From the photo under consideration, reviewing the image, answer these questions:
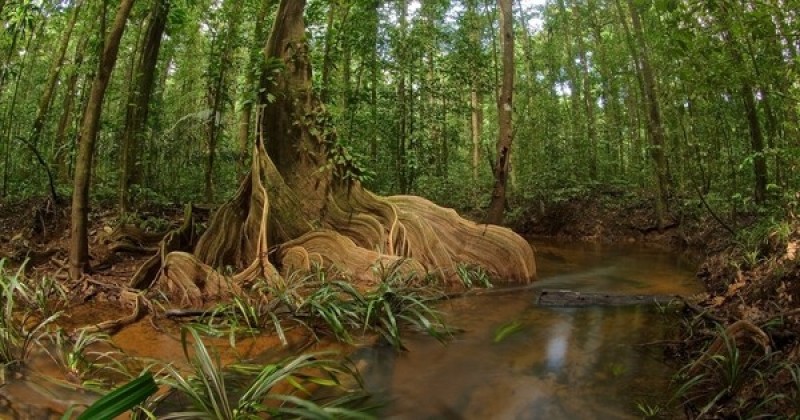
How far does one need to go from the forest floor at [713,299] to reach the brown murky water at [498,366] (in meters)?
0.39

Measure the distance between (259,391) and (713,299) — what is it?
16.0 feet

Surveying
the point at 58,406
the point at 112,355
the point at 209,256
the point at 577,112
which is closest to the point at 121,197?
the point at 209,256

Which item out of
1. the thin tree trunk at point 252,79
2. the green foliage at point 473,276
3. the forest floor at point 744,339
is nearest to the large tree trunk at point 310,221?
the green foliage at point 473,276

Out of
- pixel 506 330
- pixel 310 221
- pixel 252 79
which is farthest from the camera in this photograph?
pixel 252 79

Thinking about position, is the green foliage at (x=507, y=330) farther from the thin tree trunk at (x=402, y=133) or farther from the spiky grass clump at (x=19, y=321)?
the thin tree trunk at (x=402, y=133)

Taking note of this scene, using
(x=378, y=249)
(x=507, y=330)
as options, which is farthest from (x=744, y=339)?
(x=378, y=249)

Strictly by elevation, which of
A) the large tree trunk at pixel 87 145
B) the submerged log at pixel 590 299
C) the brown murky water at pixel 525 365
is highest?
the large tree trunk at pixel 87 145

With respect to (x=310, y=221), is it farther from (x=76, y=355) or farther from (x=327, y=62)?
(x=327, y=62)

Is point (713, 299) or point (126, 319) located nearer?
point (126, 319)

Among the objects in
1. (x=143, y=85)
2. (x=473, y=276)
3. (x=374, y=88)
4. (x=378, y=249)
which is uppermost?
(x=374, y=88)

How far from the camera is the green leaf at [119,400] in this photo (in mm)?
2285

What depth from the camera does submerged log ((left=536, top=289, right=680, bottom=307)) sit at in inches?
270

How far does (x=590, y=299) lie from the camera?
694 cm

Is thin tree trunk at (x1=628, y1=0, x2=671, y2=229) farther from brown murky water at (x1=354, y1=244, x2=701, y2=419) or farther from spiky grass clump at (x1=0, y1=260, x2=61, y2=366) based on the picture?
spiky grass clump at (x1=0, y1=260, x2=61, y2=366)
